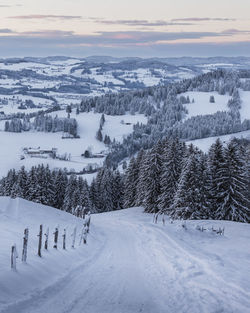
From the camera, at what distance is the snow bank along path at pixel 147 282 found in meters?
10.6

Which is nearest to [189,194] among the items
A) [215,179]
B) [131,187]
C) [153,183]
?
[215,179]

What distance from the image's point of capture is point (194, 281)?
14.2m

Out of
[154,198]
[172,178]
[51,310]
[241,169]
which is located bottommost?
[154,198]

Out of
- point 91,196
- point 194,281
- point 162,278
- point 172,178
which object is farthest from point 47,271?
point 91,196

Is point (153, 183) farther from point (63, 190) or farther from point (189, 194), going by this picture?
point (63, 190)

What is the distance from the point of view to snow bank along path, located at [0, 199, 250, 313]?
10617 millimetres

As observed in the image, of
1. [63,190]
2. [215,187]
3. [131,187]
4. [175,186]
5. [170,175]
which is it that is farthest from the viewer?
[63,190]

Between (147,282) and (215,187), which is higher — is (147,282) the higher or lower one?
the higher one

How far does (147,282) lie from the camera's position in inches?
540

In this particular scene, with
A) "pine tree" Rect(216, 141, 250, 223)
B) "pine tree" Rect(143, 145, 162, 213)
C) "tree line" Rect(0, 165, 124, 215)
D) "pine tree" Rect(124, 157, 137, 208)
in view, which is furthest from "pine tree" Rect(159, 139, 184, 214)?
"tree line" Rect(0, 165, 124, 215)

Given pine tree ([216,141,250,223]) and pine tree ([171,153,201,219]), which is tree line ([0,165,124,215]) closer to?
pine tree ([171,153,201,219])

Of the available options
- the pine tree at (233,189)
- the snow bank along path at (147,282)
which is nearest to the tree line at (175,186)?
the pine tree at (233,189)

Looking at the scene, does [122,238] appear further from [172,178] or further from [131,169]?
[131,169]

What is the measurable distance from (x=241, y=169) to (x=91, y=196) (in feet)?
129
